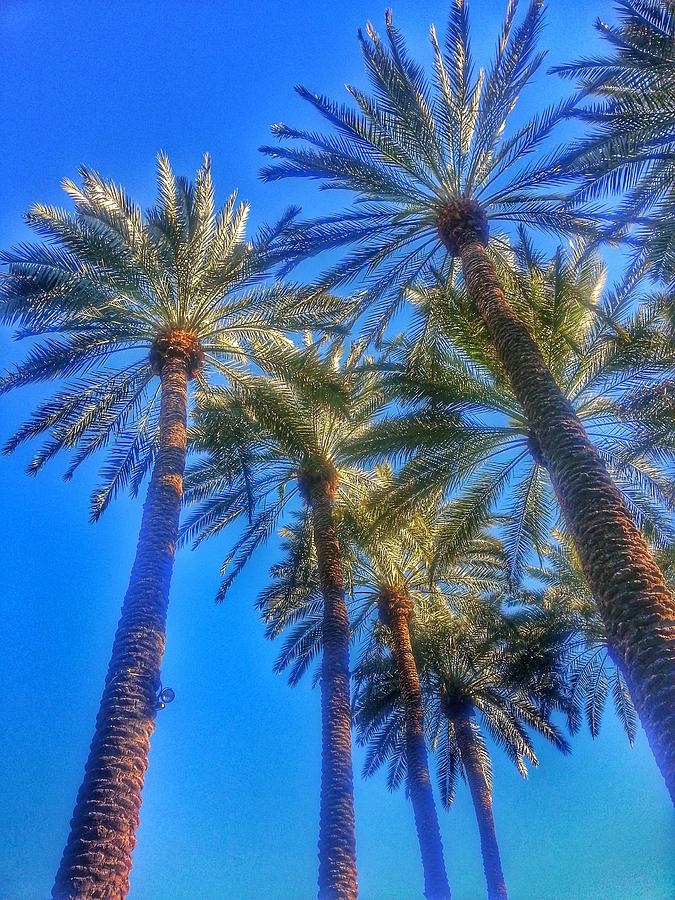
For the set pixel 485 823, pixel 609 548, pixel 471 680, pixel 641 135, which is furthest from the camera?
pixel 471 680

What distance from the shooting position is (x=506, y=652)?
58.0 ft

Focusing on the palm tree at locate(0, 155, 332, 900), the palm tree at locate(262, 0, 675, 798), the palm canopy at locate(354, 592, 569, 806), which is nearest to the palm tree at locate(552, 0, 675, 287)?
the palm tree at locate(262, 0, 675, 798)

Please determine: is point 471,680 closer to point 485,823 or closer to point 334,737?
point 485,823

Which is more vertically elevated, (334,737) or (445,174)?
(445,174)

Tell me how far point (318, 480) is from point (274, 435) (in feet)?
7.43

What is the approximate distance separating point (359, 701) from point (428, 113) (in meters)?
15.5

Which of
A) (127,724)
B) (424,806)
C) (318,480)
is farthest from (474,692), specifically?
(127,724)

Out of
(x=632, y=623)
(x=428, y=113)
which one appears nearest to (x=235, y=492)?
(x=428, y=113)

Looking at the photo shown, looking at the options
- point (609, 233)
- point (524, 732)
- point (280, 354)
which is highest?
point (280, 354)

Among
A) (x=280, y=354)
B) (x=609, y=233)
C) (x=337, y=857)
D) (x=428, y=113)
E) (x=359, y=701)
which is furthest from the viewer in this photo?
(x=359, y=701)

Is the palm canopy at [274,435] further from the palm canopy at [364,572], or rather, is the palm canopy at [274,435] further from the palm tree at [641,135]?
the palm tree at [641,135]

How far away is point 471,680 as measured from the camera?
60.7ft

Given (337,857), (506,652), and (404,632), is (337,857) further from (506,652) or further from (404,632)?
(506,652)

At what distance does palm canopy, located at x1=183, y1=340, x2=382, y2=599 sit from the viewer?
41.1 feet
